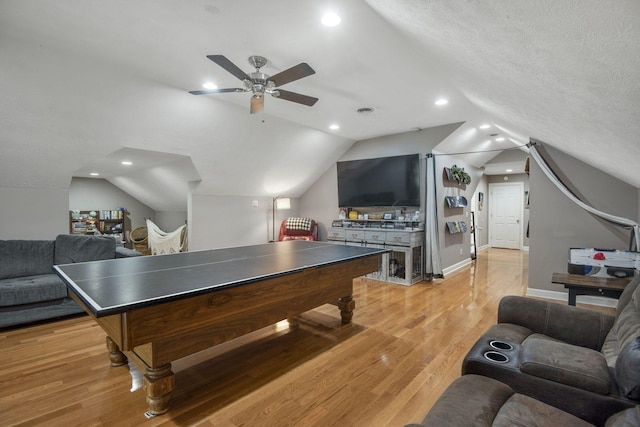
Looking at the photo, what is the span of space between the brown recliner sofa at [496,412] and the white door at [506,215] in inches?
337

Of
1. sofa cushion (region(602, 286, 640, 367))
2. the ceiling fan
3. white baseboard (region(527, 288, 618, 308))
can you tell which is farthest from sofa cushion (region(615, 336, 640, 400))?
white baseboard (region(527, 288, 618, 308))

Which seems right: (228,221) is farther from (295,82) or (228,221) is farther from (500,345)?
(500,345)

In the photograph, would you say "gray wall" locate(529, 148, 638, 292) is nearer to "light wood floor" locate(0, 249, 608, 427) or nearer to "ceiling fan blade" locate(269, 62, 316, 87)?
"light wood floor" locate(0, 249, 608, 427)

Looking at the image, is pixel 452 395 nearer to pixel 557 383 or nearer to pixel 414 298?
pixel 557 383

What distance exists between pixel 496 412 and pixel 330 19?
2465mm

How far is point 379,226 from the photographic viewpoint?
539cm

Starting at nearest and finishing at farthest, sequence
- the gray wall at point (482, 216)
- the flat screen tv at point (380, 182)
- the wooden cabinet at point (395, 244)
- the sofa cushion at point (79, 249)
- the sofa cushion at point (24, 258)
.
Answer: the sofa cushion at point (24, 258) → the sofa cushion at point (79, 249) → the wooden cabinet at point (395, 244) → the flat screen tv at point (380, 182) → the gray wall at point (482, 216)

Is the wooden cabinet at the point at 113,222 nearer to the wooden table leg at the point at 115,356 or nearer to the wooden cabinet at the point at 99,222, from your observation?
the wooden cabinet at the point at 99,222

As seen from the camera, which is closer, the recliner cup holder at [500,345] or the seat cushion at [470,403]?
the seat cushion at [470,403]

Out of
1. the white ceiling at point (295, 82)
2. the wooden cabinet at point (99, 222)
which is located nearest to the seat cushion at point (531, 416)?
the white ceiling at point (295, 82)

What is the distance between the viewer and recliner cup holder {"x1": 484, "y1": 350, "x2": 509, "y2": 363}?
4.95 ft

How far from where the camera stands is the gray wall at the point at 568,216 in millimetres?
3742

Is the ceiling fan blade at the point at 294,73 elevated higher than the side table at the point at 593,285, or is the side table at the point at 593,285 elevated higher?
the ceiling fan blade at the point at 294,73

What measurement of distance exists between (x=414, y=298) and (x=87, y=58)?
455cm
